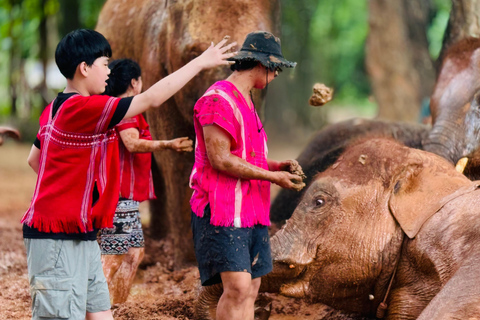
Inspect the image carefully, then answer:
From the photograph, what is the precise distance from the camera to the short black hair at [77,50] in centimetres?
300

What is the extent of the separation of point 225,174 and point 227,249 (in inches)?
15.1

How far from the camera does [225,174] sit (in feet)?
10.9

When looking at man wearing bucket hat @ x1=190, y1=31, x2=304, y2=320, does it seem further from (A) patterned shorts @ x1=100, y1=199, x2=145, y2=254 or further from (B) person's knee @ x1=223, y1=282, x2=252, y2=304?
(A) patterned shorts @ x1=100, y1=199, x2=145, y2=254

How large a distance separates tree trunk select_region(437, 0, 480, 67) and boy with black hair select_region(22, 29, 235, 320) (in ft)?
12.8

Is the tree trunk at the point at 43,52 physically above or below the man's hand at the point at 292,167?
above

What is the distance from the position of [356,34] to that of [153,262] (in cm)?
2719

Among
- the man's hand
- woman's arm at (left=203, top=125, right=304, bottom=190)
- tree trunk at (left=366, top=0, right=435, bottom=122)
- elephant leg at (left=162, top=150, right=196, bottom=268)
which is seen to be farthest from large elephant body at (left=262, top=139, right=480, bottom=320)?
tree trunk at (left=366, top=0, right=435, bottom=122)

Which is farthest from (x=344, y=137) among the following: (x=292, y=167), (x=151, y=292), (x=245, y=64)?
(x=245, y=64)

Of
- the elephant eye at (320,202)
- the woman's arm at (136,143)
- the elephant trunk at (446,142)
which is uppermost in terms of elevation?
the elephant trunk at (446,142)

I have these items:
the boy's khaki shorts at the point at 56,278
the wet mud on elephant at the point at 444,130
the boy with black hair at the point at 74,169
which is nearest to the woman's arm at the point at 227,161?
the boy with black hair at the point at 74,169

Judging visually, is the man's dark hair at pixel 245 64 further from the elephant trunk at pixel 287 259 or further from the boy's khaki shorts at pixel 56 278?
the boy's khaki shorts at pixel 56 278

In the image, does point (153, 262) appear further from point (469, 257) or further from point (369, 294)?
point (469, 257)

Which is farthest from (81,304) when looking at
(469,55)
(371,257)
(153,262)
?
(469,55)

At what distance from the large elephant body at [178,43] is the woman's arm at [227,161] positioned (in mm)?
1759
